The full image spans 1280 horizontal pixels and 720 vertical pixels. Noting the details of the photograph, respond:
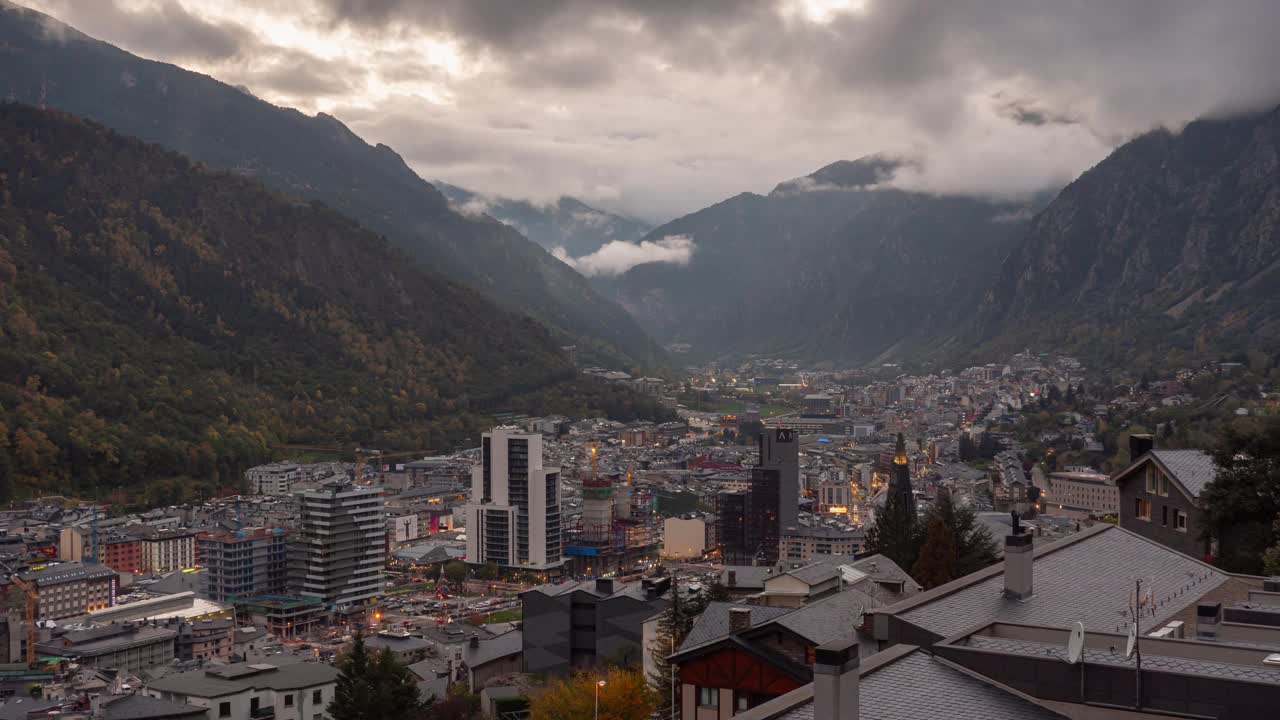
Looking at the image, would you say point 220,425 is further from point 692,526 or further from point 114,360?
point 692,526

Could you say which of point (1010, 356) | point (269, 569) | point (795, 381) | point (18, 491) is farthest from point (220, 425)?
point (795, 381)

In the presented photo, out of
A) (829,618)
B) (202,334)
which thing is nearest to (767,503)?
(829,618)

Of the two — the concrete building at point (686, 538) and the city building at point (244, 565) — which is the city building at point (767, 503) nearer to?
the concrete building at point (686, 538)

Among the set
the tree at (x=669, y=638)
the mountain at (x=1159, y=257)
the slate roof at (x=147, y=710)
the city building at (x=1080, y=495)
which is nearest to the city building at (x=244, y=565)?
the slate roof at (x=147, y=710)

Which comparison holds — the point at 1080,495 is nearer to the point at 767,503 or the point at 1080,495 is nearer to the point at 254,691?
the point at 767,503

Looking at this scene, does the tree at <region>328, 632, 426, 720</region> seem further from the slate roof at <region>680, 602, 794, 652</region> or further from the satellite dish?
the satellite dish

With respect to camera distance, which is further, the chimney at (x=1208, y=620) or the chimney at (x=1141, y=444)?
the chimney at (x=1141, y=444)

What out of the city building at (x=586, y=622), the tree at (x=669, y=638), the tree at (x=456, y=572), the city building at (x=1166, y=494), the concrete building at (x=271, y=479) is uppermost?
the city building at (x=1166, y=494)
